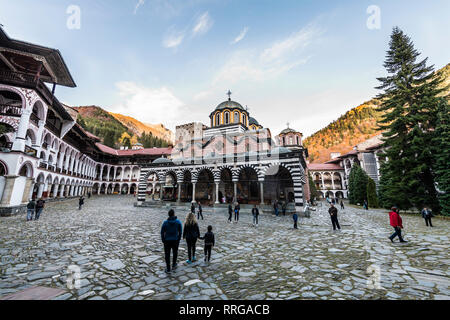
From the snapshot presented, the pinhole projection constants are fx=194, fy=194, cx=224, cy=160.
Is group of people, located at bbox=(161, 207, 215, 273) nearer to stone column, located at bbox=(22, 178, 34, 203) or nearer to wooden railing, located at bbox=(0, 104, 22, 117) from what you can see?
stone column, located at bbox=(22, 178, 34, 203)

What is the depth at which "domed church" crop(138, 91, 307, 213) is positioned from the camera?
1783 cm

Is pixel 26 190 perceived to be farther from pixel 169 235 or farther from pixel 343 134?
pixel 343 134

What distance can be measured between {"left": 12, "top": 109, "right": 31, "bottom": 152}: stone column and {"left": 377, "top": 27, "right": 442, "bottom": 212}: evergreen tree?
1228 inches

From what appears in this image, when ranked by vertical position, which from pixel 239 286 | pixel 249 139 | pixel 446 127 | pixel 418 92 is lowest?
pixel 239 286

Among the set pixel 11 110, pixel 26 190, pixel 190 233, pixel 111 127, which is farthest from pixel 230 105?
pixel 111 127

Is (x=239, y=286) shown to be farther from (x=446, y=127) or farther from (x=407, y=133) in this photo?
(x=407, y=133)

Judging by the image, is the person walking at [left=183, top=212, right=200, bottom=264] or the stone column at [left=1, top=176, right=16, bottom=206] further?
the stone column at [left=1, top=176, right=16, bottom=206]

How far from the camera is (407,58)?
18328mm

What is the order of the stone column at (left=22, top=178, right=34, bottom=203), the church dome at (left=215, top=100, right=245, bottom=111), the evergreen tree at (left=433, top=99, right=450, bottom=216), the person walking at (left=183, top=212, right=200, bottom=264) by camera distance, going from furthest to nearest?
the church dome at (left=215, top=100, right=245, bottom=111) → the stone column at (left=22, top=178, right=34, bottom=203) → the evergreen tree at (left=433, top=99, right=450, bottom=216) → the person walking at (left=183, top=212, right=200, bottom=264)

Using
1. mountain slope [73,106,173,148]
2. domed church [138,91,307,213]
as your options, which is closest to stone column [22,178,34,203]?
domed church [138,91,307,213]

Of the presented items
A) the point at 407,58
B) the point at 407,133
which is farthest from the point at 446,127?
the point at 407,58
